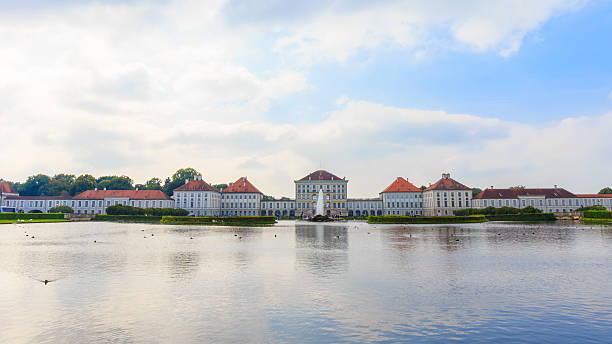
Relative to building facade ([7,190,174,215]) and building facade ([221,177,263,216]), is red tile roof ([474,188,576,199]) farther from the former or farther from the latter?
building facade ([7,190,174,215])

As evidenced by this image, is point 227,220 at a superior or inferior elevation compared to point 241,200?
inferior

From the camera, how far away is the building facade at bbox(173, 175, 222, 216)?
12900 cm

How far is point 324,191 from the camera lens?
5399 inches

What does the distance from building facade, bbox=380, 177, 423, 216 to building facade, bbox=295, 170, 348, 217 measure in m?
13.5

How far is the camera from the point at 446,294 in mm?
12570

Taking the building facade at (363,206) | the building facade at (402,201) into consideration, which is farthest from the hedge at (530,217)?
the building facade at (363,206)

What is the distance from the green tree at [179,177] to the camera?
5719 inches

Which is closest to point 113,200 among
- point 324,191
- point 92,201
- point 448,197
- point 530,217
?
point 92,201

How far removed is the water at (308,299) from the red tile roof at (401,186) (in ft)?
380

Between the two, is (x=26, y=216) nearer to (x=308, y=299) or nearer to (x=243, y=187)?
(x=243, y=187)

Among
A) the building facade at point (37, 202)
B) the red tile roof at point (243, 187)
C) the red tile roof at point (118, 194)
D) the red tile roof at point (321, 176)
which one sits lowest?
the building facade at point (37, 202)

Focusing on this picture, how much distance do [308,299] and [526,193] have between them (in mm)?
127413

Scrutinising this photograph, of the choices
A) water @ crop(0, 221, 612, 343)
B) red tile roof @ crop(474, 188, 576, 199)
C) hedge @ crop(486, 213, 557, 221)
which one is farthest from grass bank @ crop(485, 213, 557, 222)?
water @ crop(0, 221, 612, 343)

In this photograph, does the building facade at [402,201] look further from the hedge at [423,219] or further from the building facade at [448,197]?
the hedge at [423,219]
